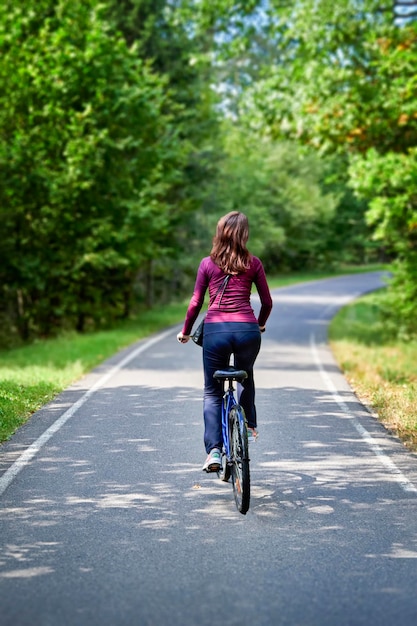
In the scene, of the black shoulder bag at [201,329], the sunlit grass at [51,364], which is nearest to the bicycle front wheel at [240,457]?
the black shoulder bag at [201,329]

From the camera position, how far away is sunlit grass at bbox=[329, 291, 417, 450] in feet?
32.8

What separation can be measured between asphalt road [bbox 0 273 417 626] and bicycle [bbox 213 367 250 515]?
0.16m

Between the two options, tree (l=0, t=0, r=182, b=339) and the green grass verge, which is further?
tree (l=0, t=0, r=182, b=339)

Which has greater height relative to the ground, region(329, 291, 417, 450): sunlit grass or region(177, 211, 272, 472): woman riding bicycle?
region(177, 211, 272, 472): woman riding bicycle

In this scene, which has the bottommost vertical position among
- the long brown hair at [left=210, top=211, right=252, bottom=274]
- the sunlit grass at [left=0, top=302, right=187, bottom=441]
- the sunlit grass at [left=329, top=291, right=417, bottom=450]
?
the sunlit grass at [left=329, top=291, right=417, bottom=450]

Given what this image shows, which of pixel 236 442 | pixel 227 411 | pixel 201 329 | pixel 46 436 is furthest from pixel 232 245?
pixel 46 436

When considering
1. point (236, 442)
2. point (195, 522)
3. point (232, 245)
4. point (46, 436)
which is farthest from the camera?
point (46, 436)

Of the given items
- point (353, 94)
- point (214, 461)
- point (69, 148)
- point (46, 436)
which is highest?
point (353, 94)

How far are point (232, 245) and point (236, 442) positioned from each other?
150 cm

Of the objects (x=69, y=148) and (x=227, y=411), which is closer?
(x=227, y=411)

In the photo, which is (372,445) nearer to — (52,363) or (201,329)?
(201,329)

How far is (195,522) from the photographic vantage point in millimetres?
6027

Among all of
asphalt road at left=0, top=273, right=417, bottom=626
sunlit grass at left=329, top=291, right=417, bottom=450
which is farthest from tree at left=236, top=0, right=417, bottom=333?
asphalt road at left=0, top=273, right=417, bottom=626

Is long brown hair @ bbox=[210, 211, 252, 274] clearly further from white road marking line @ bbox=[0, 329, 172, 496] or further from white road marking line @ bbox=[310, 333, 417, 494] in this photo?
white road marking line @ bbox=[0, 329, 172, 496]
